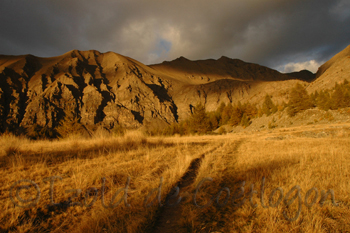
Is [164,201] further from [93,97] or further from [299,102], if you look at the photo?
[93,97]

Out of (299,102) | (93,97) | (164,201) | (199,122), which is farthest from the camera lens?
(93,97)

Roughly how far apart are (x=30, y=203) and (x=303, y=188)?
5.21m

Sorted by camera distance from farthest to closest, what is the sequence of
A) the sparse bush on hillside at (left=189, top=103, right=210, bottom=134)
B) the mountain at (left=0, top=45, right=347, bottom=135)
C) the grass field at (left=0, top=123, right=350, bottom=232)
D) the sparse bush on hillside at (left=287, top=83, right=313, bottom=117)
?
the mountain at (left=0, top=45, right=347, bottom=135)
the sparse bush on hillside at (left=189, top=103, right=210, bottom=134)
the sparse bush on hillside at (left=287, top=83, right=313, bottom=117)
the grass field at (left=0, top=123, right=350, bottom=232)

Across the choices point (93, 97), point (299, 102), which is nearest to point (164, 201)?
point (299, 102)

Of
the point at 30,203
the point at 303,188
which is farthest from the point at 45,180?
the point at 303,188

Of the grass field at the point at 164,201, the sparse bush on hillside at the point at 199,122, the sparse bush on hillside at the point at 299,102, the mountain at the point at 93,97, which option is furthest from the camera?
the mountain at the point at 93,97

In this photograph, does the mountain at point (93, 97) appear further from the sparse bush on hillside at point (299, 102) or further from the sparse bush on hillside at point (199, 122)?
the sparse bush on hillside at point (199, 122)

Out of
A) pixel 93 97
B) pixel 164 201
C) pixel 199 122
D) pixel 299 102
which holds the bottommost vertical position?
pixel 199 122

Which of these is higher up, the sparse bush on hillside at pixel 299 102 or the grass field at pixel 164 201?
the sparse bush on hillside at pixel 299 102

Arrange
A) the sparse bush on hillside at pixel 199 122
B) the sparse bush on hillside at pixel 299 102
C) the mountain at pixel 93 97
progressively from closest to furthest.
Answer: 1. the sparse bush on hillside at pixel 299 102
2. the sparse bush on hillside at pixel 199 122
3. the mountain at pixel 93 97

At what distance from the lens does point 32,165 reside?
4.58 meters

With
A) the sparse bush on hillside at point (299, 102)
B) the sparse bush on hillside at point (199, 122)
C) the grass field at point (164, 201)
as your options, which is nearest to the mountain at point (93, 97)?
the sparse bush on hillside at point (299, 102)

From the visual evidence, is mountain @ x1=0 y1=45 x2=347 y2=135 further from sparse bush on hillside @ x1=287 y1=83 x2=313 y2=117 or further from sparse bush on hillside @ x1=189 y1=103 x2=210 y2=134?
sparse bush on hillside @ x1=189 y1=103 x2=210 y2=134

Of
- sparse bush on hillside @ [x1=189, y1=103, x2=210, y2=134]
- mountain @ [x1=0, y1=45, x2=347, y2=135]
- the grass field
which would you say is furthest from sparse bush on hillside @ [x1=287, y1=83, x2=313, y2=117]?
mountain @ [x1=0, y1=45, x2=347, y2=135]
